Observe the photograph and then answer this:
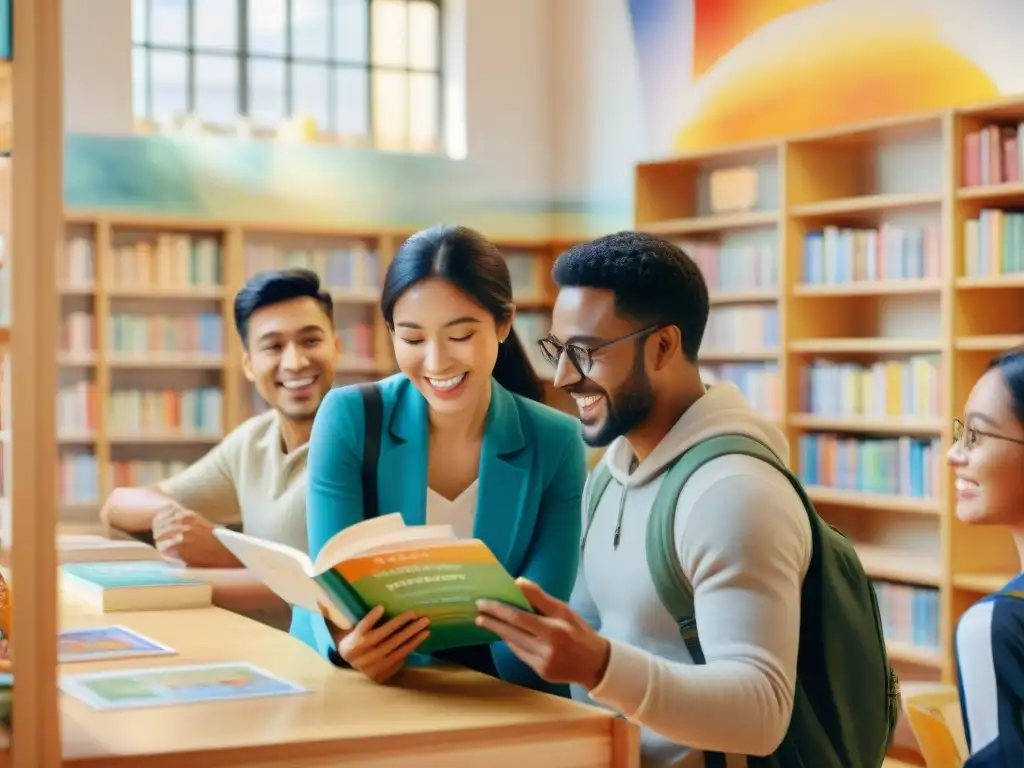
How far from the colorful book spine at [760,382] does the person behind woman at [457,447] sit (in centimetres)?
413

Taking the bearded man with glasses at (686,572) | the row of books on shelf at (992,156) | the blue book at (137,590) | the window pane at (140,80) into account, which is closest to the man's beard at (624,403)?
the bearded man with glasses at (686,572)

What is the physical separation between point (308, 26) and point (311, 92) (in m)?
0.38

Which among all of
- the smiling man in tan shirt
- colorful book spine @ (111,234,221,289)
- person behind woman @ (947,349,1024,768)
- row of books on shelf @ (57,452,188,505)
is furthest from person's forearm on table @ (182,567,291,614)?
colorful book spine @ (111,234,221,289)

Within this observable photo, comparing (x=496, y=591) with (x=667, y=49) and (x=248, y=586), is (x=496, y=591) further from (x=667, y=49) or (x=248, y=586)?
(x=667, y=49)

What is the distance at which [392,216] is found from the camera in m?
8.57

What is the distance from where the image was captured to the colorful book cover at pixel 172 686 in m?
2.17

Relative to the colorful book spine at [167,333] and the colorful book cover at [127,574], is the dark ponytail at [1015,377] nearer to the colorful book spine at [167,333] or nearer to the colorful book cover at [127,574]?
the colorful book cover at [127,574]

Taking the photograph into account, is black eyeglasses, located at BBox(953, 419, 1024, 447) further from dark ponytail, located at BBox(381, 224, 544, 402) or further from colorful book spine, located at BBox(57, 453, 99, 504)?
colorful book spine, located at BBox(57, 453, 99, 504)

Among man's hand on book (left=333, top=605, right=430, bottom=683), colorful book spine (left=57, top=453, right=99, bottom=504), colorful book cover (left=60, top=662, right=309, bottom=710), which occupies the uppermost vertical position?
man's hand on book (left=333, top=605, right=430, bottom=683)

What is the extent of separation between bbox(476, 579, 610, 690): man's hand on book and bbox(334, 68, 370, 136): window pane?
7.08m

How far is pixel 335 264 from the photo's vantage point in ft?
27.2

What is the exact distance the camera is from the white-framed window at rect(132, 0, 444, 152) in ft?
27.5

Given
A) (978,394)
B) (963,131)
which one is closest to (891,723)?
(978,394)

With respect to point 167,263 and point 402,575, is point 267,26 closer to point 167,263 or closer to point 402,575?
point 167,263
